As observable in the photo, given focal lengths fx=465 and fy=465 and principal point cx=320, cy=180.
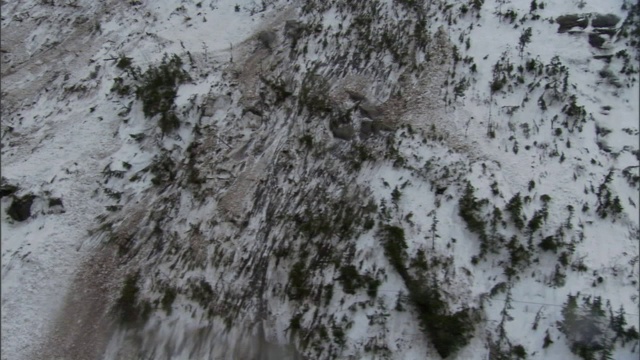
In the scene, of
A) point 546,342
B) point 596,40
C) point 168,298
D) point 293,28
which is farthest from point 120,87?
point 596,40

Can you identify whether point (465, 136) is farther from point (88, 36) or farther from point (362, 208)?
point (88, 36)

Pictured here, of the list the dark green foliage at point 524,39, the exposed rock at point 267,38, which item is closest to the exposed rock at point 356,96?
the exposed rock at point 267,38

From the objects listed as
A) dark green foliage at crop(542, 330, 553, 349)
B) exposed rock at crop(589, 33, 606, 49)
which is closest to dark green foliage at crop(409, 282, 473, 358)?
dark green foliage at crop(542, 330, 553, 349)

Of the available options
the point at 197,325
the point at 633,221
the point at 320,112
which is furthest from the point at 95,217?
the point at 633,221

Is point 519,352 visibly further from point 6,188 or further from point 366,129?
point 6,188

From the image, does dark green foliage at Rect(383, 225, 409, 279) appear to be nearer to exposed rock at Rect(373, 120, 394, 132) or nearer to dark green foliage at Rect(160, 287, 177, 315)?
exposed rock at Rect(373, 120, 394, 132)

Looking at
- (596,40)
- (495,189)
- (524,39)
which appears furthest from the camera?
(524,39)

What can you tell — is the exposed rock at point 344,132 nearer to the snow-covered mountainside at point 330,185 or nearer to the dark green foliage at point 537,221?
the snow-covered mountainside at point 330,185
